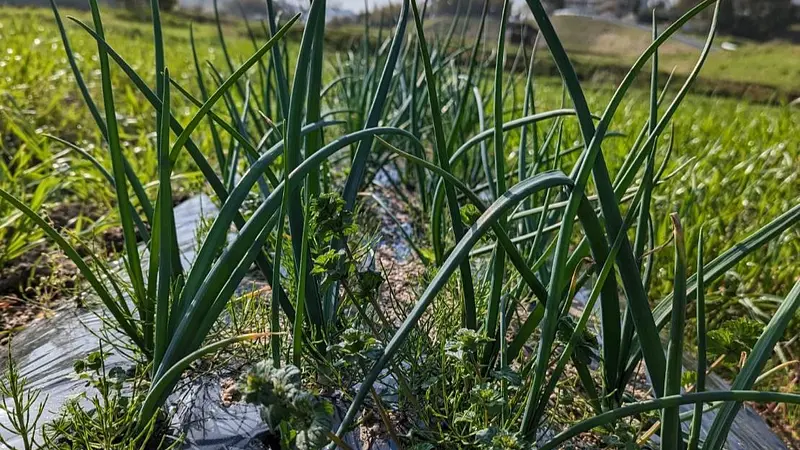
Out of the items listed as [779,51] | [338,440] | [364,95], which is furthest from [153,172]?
[779,51]

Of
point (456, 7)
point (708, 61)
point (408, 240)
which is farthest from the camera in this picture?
point (708, 61)

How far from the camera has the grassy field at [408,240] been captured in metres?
0.57

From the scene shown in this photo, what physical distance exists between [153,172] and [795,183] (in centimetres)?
206

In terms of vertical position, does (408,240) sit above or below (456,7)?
below

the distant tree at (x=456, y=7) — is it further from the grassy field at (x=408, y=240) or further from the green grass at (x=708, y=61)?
the green grass at (x=708, y=61)

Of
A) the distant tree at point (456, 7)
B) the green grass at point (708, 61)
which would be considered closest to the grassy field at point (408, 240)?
the distant tree at point (456, 7)

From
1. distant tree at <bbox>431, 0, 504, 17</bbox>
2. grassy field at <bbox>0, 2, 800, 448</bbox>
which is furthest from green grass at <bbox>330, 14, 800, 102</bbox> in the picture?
grassy field at <bbox>0, 2, 800, 448</bbox>

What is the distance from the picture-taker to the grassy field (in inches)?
22.4

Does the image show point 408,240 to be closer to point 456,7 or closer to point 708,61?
point 456,7

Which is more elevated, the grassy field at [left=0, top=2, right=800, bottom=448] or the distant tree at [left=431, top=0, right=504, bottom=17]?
the distant tree at [left=431, top=0, right=504, bottom=17]

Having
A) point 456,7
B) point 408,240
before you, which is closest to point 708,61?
point 456,7

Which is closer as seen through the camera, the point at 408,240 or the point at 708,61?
the point at 408,240

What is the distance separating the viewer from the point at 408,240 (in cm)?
99

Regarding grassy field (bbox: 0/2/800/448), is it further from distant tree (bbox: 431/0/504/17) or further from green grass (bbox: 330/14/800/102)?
green grass (bbox: 330/14/800/102)
